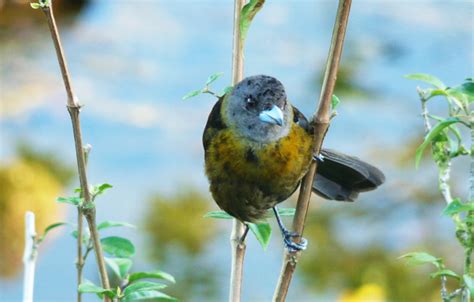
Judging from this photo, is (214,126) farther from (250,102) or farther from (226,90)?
(226,90)

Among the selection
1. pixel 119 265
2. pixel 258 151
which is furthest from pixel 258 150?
pixel 119 265

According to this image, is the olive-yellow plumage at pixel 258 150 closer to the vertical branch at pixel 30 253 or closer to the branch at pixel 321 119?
the branch at pixel 321 119

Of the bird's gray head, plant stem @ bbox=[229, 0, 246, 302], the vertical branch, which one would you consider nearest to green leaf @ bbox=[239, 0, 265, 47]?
plant stem @ bbox=[229, 0, 246, 302]

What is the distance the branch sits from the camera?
1014 millimetres

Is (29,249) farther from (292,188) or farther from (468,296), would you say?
(468,296)

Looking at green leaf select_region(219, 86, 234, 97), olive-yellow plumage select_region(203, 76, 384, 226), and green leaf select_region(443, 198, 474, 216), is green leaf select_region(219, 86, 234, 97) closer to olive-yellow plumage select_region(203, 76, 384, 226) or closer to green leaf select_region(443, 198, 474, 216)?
olive-yellow plumage select_region(203, 76, 384, 226)

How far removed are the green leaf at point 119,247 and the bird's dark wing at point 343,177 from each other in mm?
365

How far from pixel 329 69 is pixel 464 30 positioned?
12.1 ft

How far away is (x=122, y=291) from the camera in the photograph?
1.12 metres

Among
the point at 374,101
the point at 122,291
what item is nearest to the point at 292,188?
the point at 122,291

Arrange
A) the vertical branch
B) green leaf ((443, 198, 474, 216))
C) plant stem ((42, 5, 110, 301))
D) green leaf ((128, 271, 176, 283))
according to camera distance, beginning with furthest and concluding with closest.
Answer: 1. the vertical branch
2. green leaf ((128, 271, 176, 283))
3. green leaf ((443, 198, 474, 216))
4. plant stem ((42, 5, 110, 301))

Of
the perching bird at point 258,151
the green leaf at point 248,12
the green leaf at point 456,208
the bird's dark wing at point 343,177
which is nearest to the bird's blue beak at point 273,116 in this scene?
the perching bird at point 258,151

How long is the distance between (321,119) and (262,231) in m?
0.18

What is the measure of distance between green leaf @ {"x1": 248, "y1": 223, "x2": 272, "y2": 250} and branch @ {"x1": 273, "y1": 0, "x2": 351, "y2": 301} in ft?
0.27
